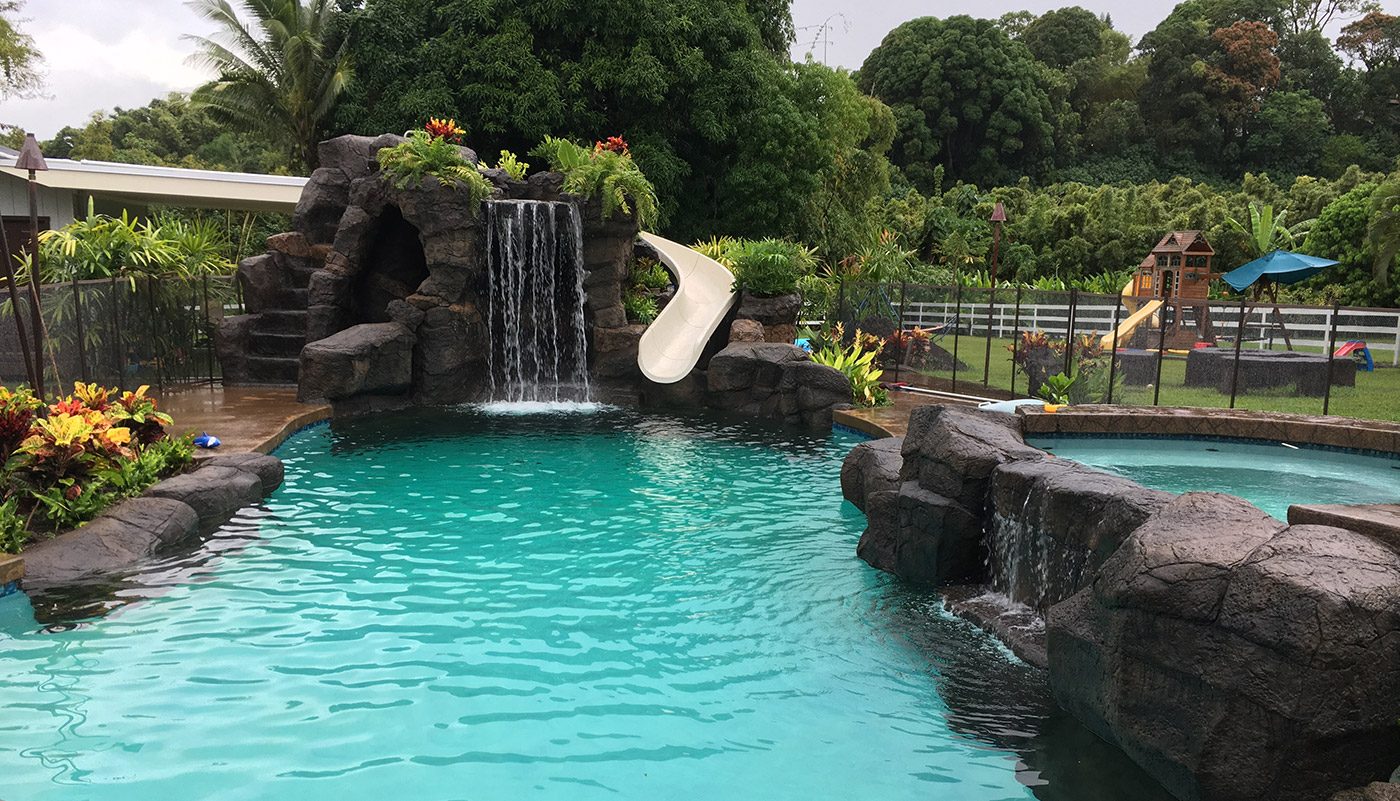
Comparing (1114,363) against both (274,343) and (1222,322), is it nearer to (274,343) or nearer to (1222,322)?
(1222,322)

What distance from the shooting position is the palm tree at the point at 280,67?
25.8 meters

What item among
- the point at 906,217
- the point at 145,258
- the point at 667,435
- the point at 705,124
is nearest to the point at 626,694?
the point at 667,435

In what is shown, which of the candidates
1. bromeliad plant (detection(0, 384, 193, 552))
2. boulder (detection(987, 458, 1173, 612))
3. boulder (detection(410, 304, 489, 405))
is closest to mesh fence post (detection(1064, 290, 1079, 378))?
boulder (detection(987, 458, 1173, 612))

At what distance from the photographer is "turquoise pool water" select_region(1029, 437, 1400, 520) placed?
9438 mm

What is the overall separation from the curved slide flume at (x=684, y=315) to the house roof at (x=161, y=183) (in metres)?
7.47

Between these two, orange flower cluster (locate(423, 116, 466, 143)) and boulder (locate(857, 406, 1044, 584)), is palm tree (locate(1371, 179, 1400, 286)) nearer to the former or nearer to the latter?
orange flower cluster (locate(423, 116, 466, 143))

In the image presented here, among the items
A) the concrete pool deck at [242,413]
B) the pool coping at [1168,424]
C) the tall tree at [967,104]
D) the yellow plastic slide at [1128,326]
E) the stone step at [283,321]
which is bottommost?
the concrete pool deck at [242,413]

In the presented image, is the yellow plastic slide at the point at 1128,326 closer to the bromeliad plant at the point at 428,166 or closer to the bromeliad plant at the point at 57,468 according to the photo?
the bromeliad plant at the point at 428,166

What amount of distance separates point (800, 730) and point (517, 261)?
11.2 m

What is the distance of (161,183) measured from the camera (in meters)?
18.9

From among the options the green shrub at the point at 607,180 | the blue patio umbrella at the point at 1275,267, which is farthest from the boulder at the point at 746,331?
the blue patio umbrella at the point at 1275,267

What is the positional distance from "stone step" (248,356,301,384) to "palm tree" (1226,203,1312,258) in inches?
955

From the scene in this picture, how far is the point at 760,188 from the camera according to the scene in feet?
71.5

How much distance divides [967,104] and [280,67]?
28.1m
